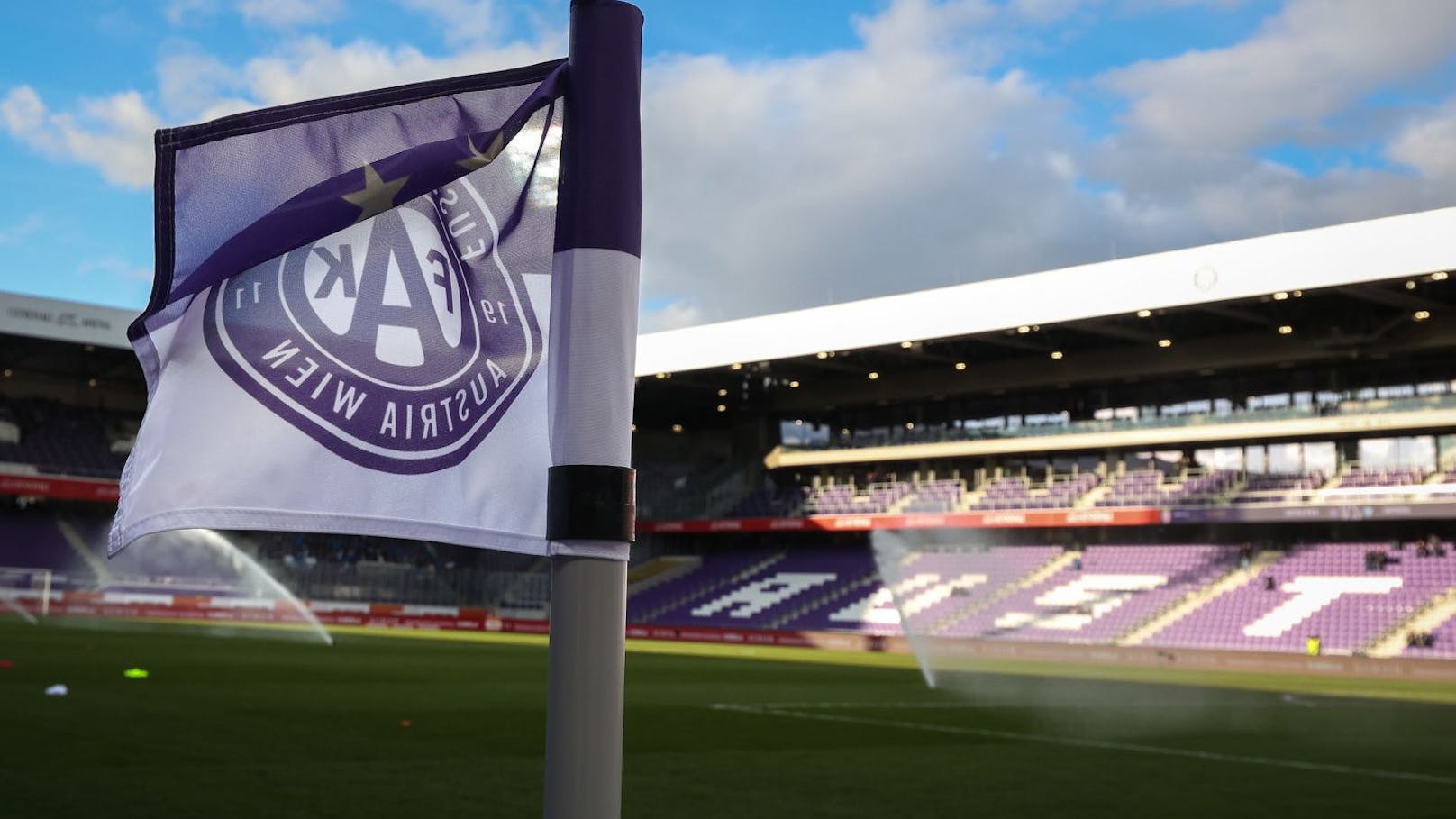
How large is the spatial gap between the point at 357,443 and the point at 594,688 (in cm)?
97

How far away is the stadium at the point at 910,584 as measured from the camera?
11.8 metres

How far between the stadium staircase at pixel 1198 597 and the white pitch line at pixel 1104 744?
2520cm

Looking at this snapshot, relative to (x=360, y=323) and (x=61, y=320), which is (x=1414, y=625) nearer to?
(x=360, y=323)

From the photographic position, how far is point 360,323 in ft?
11.8

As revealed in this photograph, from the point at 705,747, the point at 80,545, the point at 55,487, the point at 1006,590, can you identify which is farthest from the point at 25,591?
the point at 705,747

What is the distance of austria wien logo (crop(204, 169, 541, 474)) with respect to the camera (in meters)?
3.52

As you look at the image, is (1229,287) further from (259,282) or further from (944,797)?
(259,282)

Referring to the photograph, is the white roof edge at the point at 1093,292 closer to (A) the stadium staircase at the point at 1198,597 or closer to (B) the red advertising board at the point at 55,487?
(A) the stadium staircase at the point at 1198,597

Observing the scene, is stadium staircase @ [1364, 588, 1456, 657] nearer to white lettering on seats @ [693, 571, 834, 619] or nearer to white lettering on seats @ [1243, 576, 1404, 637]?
white lettering on seats @ [1243, 576, 1404, 637]

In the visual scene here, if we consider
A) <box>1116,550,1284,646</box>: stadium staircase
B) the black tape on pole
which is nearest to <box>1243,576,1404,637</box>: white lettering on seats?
→ <box>1116,550,1284,646</box>: stadium staircase

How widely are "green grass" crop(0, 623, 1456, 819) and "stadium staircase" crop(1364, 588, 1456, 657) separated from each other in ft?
45.9

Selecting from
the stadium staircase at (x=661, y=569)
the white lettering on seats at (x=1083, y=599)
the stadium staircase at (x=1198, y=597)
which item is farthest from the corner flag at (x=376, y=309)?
the stadium staircase at (x=661, y=569)

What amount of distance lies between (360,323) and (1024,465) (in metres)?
49.6

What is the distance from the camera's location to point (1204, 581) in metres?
43.1
